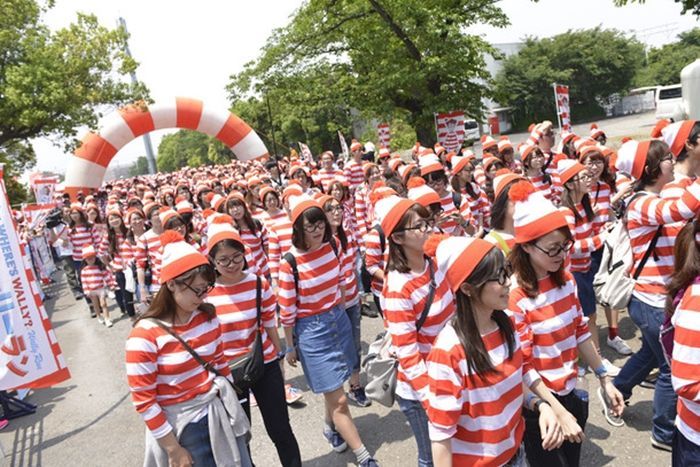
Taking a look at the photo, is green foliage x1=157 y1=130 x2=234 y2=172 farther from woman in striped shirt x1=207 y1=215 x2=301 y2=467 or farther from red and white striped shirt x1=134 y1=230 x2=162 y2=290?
woman in striped shirt x1=207 y1=215 x2=301 y2=467

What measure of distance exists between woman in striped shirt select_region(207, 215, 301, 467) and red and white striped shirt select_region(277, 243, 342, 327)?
0.27 m

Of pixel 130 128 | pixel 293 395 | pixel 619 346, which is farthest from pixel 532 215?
pixel 130 128

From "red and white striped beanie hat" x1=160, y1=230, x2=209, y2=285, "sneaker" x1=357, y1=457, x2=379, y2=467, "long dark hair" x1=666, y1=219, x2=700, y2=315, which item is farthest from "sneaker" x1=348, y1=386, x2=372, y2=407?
"long dark hair" x1=666, y1=219, x2=700, y2=315

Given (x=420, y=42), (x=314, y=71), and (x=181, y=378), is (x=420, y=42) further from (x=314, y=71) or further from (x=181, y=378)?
(x=181, y=378)

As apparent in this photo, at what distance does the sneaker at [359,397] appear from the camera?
452 centimetres

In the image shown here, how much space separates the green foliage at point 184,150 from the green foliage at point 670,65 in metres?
49.5

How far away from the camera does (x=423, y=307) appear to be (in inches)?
101

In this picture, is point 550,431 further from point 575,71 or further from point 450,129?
point 575,71

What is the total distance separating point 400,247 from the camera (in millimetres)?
2715

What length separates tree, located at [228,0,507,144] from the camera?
13.2 meters

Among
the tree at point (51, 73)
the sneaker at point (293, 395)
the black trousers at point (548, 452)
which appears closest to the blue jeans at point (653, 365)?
the black trousers at point (548, 452)

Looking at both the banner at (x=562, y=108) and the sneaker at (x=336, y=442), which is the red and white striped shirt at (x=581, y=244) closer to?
the sneaker at (x=336, y=442)

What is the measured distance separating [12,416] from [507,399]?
19.5ft

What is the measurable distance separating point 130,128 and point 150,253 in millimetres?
14478
